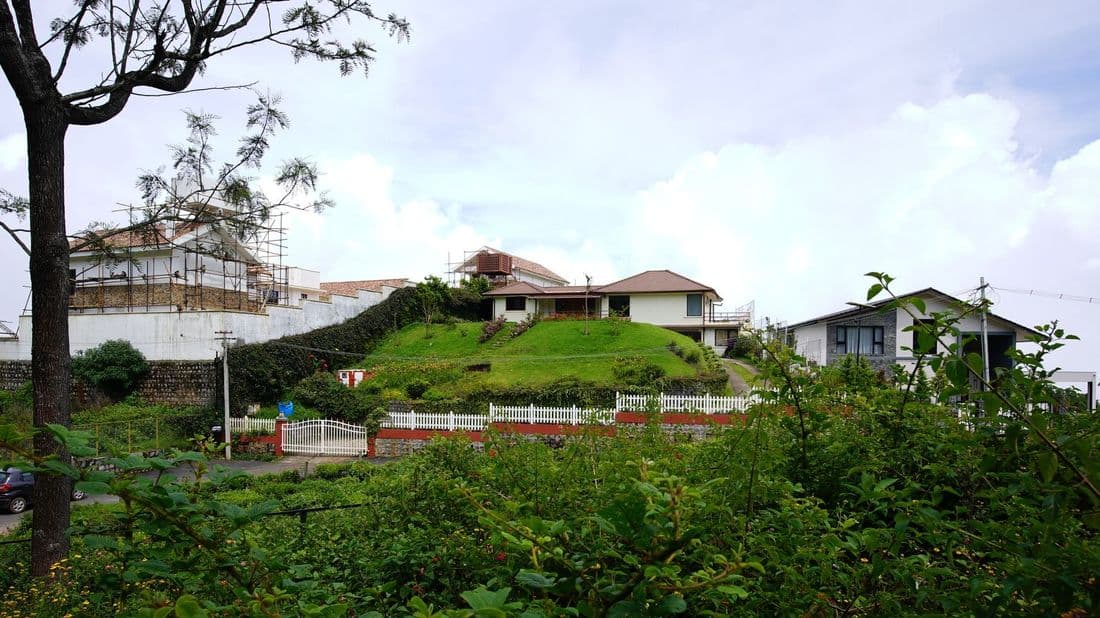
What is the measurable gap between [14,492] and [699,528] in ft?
53.2

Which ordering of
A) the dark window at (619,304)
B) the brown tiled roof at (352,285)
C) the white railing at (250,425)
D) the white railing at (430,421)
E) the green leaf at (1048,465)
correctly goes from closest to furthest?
the green leaf at (1048,465) → the white railing at (430,421) → the white railing at (250,425) → the dark window at (619,304) → the brown tiled roof at (352,285)


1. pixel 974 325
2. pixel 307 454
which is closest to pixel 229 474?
pixel 307 454

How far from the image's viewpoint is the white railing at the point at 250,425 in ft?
65.9

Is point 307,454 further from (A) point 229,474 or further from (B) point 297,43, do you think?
(A) point 229,474

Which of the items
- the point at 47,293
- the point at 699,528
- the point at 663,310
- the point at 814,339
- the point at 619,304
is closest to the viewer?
the point at 699,528

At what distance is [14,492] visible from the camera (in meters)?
12.5

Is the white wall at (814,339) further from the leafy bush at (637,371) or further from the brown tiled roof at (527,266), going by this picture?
the brown tiled roof at (527,266)

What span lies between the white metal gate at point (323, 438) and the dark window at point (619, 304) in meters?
19.6

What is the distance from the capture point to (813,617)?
5.15 feet

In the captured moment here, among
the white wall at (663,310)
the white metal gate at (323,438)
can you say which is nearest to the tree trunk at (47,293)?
the white metal gate at (323,438)

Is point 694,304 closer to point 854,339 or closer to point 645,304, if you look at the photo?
point 645,304

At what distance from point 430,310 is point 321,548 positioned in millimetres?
32218

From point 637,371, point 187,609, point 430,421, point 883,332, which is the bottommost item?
point 430,421

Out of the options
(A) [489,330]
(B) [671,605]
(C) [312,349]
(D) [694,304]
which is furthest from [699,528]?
(D) [694,304]
